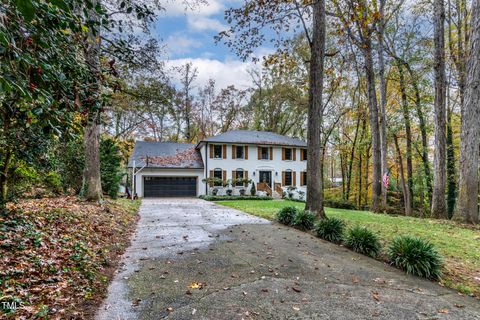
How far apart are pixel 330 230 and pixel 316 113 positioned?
3745 millimetres

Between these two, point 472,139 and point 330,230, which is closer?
point 330,230

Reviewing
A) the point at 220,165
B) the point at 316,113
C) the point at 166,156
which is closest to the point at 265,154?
the point at 220,165

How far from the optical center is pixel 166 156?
2175 centimetres

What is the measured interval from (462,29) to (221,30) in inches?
585

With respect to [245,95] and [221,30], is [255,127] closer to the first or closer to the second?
[245,95]

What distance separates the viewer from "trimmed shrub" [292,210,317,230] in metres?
7.60

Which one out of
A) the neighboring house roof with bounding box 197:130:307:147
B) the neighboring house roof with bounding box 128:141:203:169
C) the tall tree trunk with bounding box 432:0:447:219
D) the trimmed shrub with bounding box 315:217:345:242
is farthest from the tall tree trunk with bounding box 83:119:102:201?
the tall tree trunk with bounding box 432:0:447:219

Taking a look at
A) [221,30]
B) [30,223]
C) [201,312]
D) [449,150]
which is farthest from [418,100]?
[30,223]

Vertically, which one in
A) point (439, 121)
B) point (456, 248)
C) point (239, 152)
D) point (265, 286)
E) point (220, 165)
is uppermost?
point (439, 121)

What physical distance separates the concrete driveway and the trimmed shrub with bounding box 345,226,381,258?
224 millimetres

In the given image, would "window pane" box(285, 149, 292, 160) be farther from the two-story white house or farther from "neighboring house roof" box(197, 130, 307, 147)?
"neighboring house roof" box(197, 130, 307, 147)

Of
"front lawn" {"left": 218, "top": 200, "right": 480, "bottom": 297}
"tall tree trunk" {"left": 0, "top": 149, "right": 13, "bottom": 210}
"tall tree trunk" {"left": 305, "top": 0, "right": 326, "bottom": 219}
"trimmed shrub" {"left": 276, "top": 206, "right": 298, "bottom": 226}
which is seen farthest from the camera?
→ "trimmed shrub" {"left": 276, "top": 206, "right": 298, "bottom": 226}

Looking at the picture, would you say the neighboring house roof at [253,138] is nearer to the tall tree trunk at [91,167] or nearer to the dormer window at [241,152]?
the dormer window at [241,152]

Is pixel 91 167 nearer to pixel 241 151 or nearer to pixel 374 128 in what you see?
pixel 374 128
